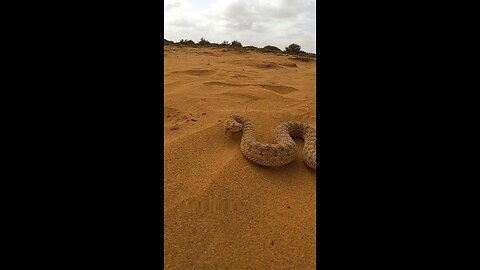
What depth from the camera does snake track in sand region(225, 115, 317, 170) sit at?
281 cm

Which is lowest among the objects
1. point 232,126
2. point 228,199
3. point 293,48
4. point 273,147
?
point 228,199

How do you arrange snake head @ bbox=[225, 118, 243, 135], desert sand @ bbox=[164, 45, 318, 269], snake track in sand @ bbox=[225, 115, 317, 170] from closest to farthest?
1. desert sand @ bbox=[164, 45, 318, 269]
2. snake track in sand @ bbox=[225, 115, 317, 170]
3. snake head @ bbox=[225, 118, 243, 135]

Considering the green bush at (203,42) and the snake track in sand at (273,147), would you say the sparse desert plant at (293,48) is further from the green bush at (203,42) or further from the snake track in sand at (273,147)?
the snake track in sand at (273,147)

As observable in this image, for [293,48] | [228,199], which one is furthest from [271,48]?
[228,199]

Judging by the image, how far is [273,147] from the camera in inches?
112

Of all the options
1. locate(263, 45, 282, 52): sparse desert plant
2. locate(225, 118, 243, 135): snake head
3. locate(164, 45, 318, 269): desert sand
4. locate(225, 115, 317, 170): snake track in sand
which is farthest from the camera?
locate(263, 45, 282, 52): sparse desert plant

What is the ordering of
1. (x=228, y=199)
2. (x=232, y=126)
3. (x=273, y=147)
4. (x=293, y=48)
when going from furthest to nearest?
(x=293, y=48)
(x=232, y=126)
(x=273, y=147)
(x=228, y=199)

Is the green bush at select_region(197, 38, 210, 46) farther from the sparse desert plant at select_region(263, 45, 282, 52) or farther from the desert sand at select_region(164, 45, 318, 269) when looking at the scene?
the desert sand at select_region(164, 45, 318, 269)

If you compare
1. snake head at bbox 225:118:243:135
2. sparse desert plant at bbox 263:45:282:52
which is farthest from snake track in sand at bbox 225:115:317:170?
sparse desert plant at bbox 263:45:282:52

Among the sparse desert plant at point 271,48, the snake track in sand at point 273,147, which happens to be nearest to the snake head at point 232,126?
the snake track in sand at point 273,147

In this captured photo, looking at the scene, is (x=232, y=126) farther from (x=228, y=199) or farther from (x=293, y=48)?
(x=293, y=48)

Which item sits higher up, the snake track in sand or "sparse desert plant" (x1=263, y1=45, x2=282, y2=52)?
"sparse desert plant" (x1=263, y1=45, x2=282, y2=52)
